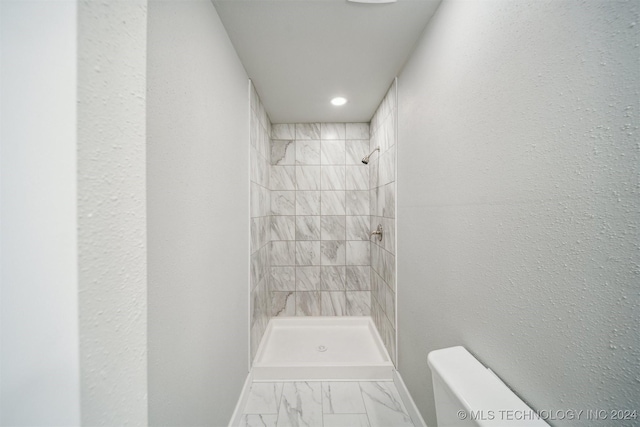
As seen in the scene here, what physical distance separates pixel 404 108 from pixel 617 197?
48.8 inches

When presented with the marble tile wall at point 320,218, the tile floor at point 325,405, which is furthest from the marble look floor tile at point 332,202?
the tile floor at point 325,405

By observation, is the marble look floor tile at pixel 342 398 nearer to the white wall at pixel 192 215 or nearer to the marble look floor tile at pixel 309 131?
the white wall at pixel 192 215

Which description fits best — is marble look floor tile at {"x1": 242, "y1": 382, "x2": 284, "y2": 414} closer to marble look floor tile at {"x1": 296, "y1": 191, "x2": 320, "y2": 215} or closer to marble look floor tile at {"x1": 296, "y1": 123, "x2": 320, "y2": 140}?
marble look floor tile at {"x1": 296, "y1": 191, "x2": 320, "y2": 215}

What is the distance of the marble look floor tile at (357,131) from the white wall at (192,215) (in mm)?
1405

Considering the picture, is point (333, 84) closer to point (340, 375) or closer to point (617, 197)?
point (617, 197)

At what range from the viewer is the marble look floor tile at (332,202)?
2578 mm

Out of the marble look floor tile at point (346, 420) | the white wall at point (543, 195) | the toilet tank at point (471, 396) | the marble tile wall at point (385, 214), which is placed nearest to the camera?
the white wall at point (543, 195)

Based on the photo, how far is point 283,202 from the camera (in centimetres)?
258

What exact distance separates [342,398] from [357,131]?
2354 mm

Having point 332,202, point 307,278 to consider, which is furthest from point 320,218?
point 307,278

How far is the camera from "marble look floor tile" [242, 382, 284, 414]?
1487mm

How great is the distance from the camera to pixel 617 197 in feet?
1.49

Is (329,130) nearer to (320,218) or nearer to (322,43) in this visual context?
(320,218)

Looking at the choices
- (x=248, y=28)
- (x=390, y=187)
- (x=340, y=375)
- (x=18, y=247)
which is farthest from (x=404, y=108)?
(x=340, y=375)
